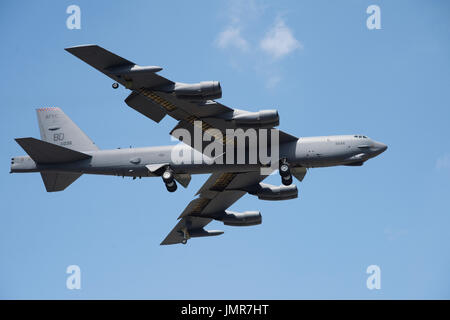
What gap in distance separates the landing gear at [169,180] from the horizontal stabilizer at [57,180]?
20.4ft

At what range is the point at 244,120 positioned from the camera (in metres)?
38.8

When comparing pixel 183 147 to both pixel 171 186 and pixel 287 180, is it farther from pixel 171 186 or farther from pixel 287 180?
pixel 287 180

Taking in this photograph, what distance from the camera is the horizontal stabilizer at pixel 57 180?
43.1 metres

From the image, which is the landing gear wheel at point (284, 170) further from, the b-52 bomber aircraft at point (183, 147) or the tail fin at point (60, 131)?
the tail fin at point (60, 131)

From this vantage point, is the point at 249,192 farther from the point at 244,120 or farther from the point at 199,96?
the point at 199,96

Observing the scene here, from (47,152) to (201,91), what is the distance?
11.6 metres

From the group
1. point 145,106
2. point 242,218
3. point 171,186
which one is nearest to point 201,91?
point 145,106

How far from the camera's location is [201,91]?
3638 cm

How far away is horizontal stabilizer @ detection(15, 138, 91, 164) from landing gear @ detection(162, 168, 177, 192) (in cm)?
522

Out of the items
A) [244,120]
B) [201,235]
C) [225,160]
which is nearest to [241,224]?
[201,235]

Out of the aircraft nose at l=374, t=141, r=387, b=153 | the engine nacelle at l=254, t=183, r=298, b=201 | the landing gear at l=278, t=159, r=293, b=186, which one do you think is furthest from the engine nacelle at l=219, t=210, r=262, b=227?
the aircraft nose at l=374, t=141, r=387, b=153

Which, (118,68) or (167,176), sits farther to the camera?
(167,176)

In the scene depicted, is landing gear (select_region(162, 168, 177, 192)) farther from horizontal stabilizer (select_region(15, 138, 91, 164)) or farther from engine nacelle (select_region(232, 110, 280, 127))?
engine nacelle (select_region(232, 110, 280, 127))

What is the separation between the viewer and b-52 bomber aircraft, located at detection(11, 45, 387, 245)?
3844 centimetres
